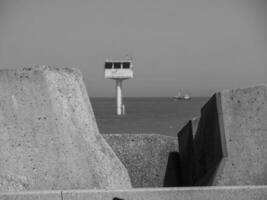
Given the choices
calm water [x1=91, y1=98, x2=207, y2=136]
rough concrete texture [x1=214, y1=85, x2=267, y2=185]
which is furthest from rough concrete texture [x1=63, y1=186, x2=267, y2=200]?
calm water [x1=91, y1=98, x2=207, y2=136]

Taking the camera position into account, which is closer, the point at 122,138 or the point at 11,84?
the point at 11,84

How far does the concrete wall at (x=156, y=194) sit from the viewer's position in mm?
3189

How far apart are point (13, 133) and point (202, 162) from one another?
185 centimetres

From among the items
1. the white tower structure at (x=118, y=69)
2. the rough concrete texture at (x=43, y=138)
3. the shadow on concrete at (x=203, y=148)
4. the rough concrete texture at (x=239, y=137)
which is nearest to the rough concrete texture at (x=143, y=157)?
the shadow on concrete at (x=203, y=148)

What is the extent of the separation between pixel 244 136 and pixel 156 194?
103cm

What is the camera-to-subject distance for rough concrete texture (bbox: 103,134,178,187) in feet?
18.6

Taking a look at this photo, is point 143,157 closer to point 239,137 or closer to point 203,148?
point 203,148

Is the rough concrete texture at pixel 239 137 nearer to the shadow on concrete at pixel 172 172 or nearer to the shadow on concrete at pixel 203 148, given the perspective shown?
the shadow on concrete at pixel 203 148

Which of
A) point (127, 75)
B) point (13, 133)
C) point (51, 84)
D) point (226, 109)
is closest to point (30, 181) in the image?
point (13, 133)

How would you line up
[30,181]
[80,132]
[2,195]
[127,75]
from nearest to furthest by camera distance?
1. [2,195]
2. [30,181]
3. [80,132]
4. [127,75]

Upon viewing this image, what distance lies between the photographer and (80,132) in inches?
155

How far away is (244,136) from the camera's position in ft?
12.6

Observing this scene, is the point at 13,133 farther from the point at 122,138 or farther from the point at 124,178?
the point at 122,138

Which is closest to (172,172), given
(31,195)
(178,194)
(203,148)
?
(203,148)
